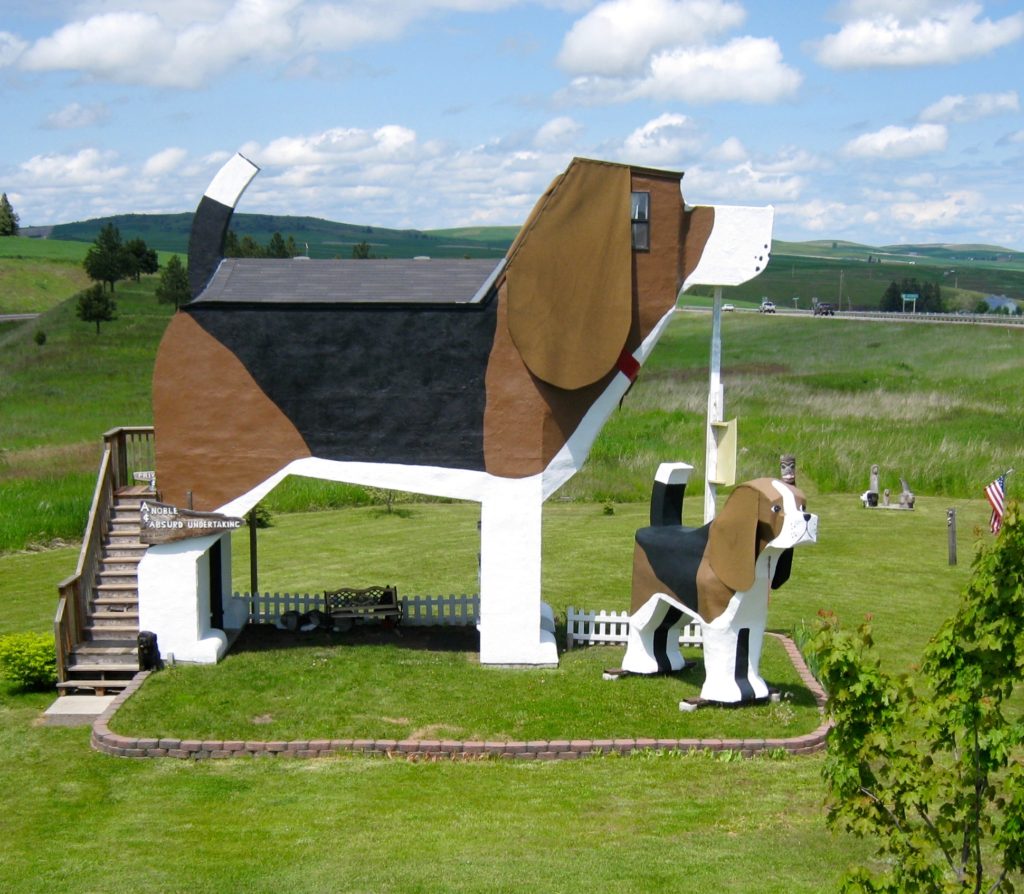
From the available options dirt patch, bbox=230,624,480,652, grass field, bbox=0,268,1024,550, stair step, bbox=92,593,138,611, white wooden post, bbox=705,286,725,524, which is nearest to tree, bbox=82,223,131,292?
grass field, bbox=0,268,1024,550

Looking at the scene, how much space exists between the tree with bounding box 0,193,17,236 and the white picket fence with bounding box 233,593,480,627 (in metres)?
118

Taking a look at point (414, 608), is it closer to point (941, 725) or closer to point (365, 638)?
point (365, 638)

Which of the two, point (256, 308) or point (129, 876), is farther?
point (256, 308)

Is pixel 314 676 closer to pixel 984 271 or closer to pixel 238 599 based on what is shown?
pixel 238 599

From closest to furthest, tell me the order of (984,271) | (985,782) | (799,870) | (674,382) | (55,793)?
1. (985,782)
2. (799,870)
3. (55,793)
4. (674,382)
5. (984,271)

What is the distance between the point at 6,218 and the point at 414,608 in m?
120

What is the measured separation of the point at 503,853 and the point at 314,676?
230 inches

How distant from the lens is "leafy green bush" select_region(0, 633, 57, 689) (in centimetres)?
1662

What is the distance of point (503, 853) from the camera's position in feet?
38.2

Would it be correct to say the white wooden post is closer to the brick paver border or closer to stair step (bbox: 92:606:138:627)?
the brick paver border

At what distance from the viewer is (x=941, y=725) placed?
8.20 meters

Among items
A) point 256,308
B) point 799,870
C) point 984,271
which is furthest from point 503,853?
point 984,271

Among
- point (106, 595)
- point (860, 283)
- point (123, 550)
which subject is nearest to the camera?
point (106, 595)

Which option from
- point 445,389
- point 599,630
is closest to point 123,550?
point 445,389
